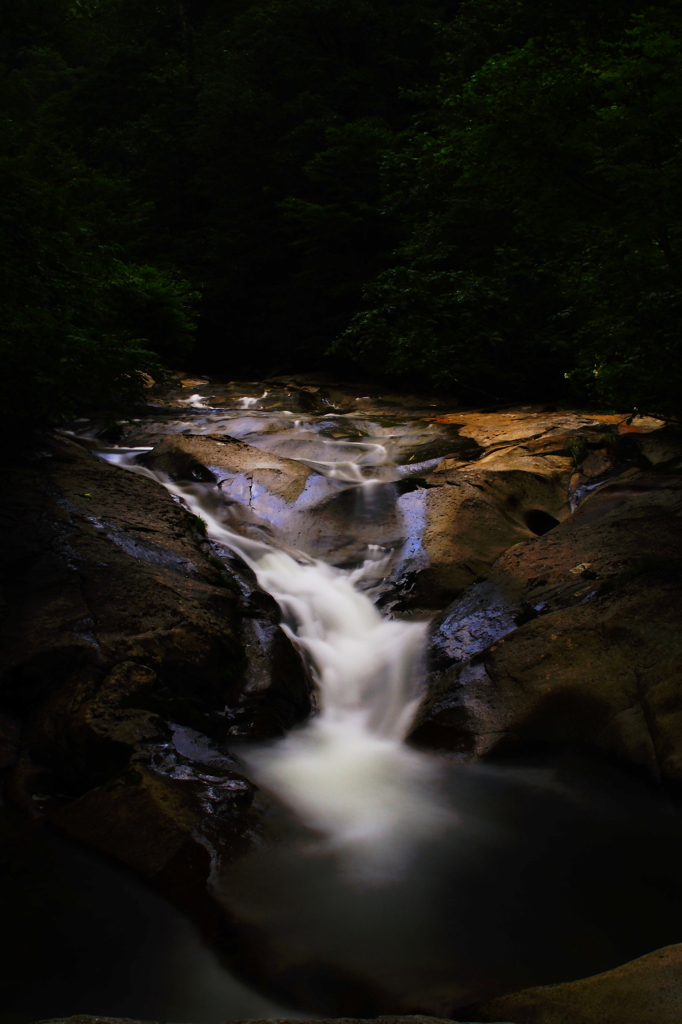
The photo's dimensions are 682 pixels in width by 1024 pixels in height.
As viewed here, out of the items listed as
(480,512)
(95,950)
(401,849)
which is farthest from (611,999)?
(480,512)

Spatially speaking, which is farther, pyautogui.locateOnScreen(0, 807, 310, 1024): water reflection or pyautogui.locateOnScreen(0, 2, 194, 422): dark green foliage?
pyautogui.locateOnScreen(0, 2, 194, 422): dark green foliage

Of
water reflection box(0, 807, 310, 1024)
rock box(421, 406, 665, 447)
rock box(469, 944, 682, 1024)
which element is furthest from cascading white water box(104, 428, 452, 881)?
rock box(421, 406, 665, 447)

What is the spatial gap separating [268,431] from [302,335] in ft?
37.0

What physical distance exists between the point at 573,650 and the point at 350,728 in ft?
5.55

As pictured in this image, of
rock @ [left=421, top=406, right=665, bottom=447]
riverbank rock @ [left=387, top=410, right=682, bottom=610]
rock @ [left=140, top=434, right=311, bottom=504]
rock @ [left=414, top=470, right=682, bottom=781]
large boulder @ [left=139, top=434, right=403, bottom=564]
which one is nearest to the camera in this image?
rock @ [left=414, top=470, right=682, bottom=781]

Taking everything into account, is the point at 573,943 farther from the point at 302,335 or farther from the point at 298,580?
the point at 302,335

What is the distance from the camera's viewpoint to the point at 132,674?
162 inches

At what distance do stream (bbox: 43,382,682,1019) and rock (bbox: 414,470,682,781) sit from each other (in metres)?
0.20

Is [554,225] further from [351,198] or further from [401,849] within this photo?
[351,198]

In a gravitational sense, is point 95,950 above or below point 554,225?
below

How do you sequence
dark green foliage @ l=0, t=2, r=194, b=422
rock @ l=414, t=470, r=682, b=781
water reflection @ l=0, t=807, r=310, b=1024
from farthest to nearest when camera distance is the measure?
dark green foliage @ l=0, t=2, r=194, b=422 < rock @ l=414, t=470, r=682, b=781 < water reflection @ l=0, t=807, r=310, b=1024

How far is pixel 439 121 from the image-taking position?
59.6 ft

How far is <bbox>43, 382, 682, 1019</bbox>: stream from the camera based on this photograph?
2.76 metres

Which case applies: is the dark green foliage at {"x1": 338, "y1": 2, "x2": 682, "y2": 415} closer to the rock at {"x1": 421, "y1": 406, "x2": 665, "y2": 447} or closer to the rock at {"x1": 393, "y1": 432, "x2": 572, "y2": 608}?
the rock at {"x1": 421, "y1": 406, "x2": 665, "y2": 447}
